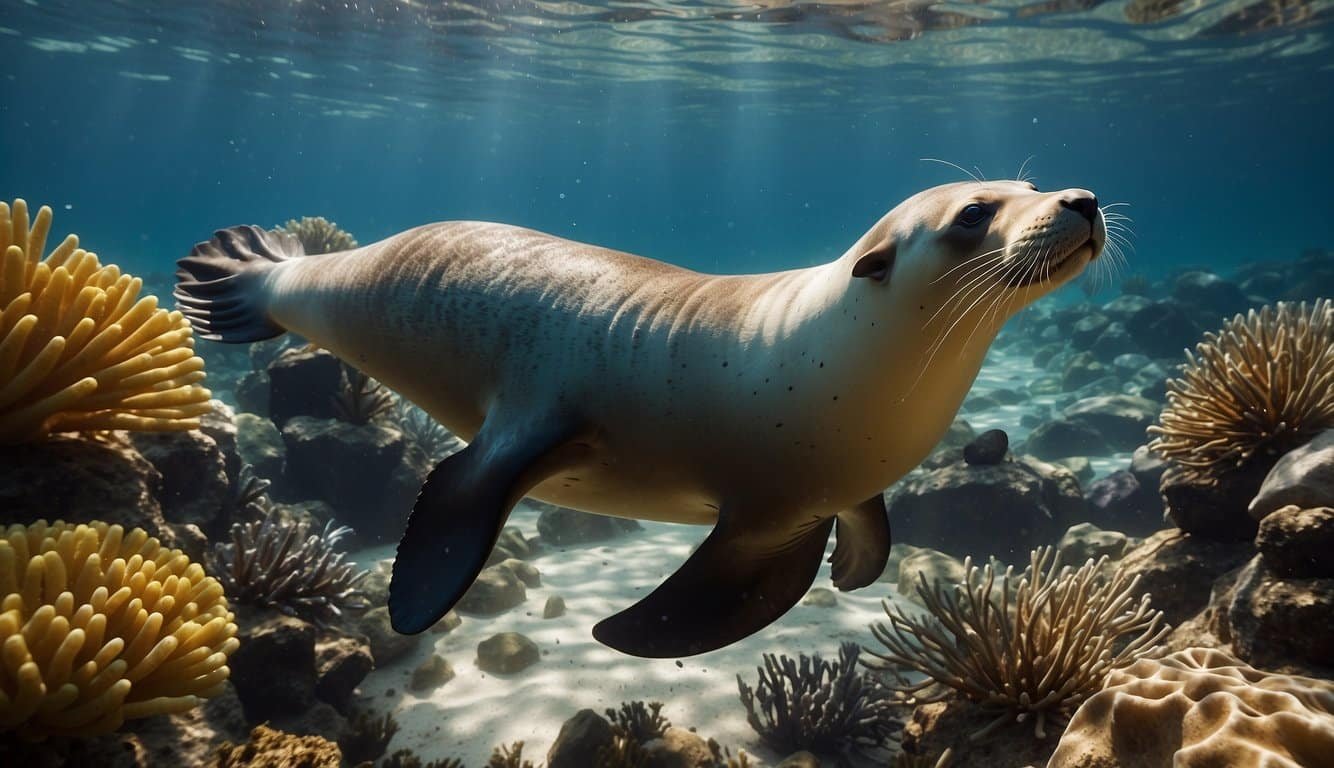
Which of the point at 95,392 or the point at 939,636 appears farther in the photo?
the point at 939,636

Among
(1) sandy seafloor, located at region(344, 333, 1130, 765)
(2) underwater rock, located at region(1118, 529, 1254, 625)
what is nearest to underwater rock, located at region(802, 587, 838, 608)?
(1) sandy seafloor, located at region(344, 333, 1130, 765)

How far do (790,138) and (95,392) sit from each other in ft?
185

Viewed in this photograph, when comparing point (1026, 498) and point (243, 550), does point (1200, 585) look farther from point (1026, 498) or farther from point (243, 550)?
point (243, 550)

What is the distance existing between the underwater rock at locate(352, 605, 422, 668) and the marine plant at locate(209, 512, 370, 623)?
1.55ft

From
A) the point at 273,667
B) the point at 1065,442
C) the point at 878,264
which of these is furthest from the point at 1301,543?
the point at 1065,442

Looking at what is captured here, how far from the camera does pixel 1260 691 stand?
188 cm

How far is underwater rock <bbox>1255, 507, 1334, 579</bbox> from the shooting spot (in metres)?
2.70

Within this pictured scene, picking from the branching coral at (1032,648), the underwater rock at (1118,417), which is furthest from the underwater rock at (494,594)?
the underwater rock at (1118,417)

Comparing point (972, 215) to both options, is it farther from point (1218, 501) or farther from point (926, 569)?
point (926, 569)

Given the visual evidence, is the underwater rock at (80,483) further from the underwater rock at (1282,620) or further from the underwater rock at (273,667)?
the underwater rock at (1282,620)

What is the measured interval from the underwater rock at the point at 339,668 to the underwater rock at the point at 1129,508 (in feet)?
24.5

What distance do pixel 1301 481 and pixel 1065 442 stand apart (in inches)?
363

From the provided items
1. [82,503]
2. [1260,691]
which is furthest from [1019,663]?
[82,503]

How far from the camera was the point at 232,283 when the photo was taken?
3.92m
